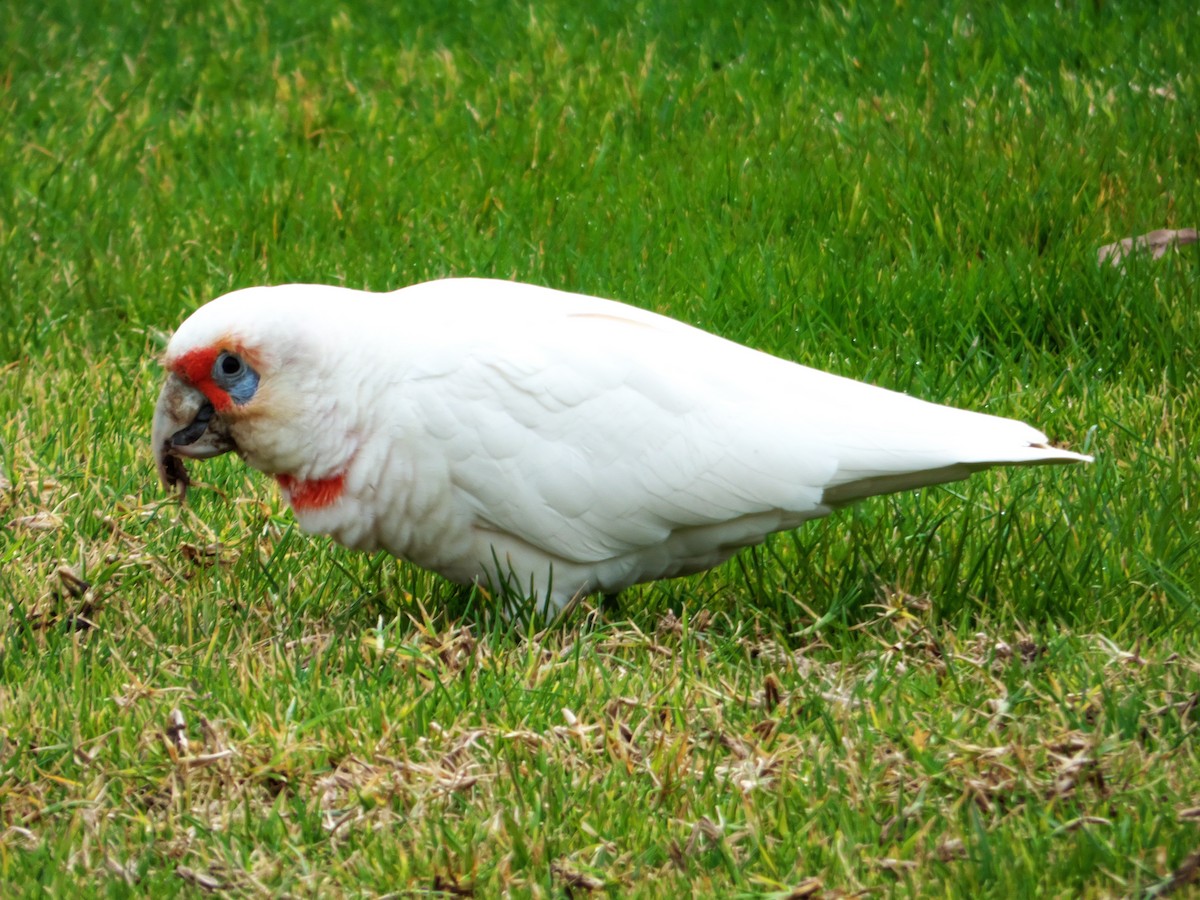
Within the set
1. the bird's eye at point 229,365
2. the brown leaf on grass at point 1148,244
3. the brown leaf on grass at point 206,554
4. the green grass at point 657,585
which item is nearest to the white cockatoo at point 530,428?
the bird's eye at point 229,365

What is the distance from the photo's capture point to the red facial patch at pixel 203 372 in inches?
118

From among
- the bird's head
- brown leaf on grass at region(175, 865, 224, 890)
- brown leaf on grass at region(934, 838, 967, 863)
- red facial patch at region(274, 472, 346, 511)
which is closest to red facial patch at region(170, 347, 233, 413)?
the bird's head

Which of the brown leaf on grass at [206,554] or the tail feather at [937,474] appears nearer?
the tail feather at [937,474]

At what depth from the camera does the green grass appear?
2.46 meters

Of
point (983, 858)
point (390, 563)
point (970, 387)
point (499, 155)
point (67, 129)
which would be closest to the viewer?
point (983, 858)

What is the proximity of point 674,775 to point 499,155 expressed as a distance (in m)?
3.27

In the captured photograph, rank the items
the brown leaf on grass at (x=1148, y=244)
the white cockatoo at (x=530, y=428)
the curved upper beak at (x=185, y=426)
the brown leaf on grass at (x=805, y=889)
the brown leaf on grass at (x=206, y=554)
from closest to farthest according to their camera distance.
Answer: the brown leaf on grass at (x=805, y=889) → the white cockatoo at (x=530, y=428) → the curved upper beak at (x=185, y=426) → the brown leaf on grass at (x=206, y=554) → the brown leaf on grass at (x=1148, y=244)

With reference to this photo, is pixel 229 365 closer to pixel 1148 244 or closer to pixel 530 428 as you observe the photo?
pixel 530 428

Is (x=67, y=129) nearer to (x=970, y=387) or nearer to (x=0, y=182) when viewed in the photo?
(x=0, y=182)

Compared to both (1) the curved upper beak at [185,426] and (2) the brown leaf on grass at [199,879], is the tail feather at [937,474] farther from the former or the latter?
(2) the brown leaf on grass at [199,879]

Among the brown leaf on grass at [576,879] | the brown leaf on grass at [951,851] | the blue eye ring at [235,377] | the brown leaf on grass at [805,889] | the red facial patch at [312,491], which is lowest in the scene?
the brown leaf on grass at [576,879]

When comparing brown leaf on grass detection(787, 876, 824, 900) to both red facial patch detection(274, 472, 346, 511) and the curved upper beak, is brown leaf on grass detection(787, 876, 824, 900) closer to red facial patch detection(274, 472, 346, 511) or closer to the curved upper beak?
red facial patch detection(274, 472, 346, 511)

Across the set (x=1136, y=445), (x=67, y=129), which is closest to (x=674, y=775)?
(x=1136, y=445)

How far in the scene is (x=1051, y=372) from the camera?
4.25m
